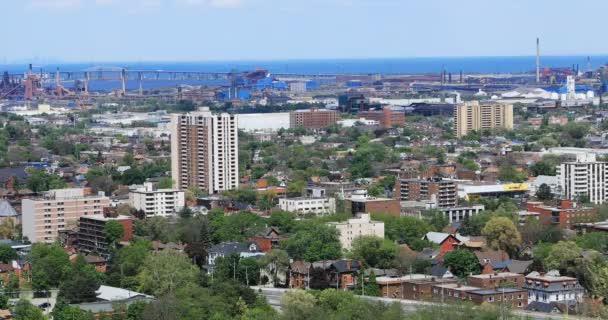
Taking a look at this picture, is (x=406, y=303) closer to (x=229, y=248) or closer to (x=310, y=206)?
→ (x=229, y=248)

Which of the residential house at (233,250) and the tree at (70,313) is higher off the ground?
the tree at (70,313)

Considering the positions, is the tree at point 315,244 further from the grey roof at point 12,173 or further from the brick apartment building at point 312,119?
the brick apartment building at point 312,119

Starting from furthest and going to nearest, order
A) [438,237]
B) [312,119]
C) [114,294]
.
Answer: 1. [312,119]
2. [438,237]
3. [114,294]

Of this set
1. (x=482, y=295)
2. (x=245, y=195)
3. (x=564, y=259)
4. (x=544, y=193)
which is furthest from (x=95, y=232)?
(x=544, y=193)

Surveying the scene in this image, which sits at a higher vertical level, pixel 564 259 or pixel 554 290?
pixel 564 259

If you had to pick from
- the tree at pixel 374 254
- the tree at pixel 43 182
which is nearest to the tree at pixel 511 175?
the tree at pixel 43 182

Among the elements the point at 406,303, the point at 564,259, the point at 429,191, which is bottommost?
the point at 406,303

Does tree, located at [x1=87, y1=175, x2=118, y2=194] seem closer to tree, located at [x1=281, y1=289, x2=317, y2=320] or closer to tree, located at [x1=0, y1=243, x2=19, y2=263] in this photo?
tree, located at [x1=0, y1=243, x2=19, y2=263]
